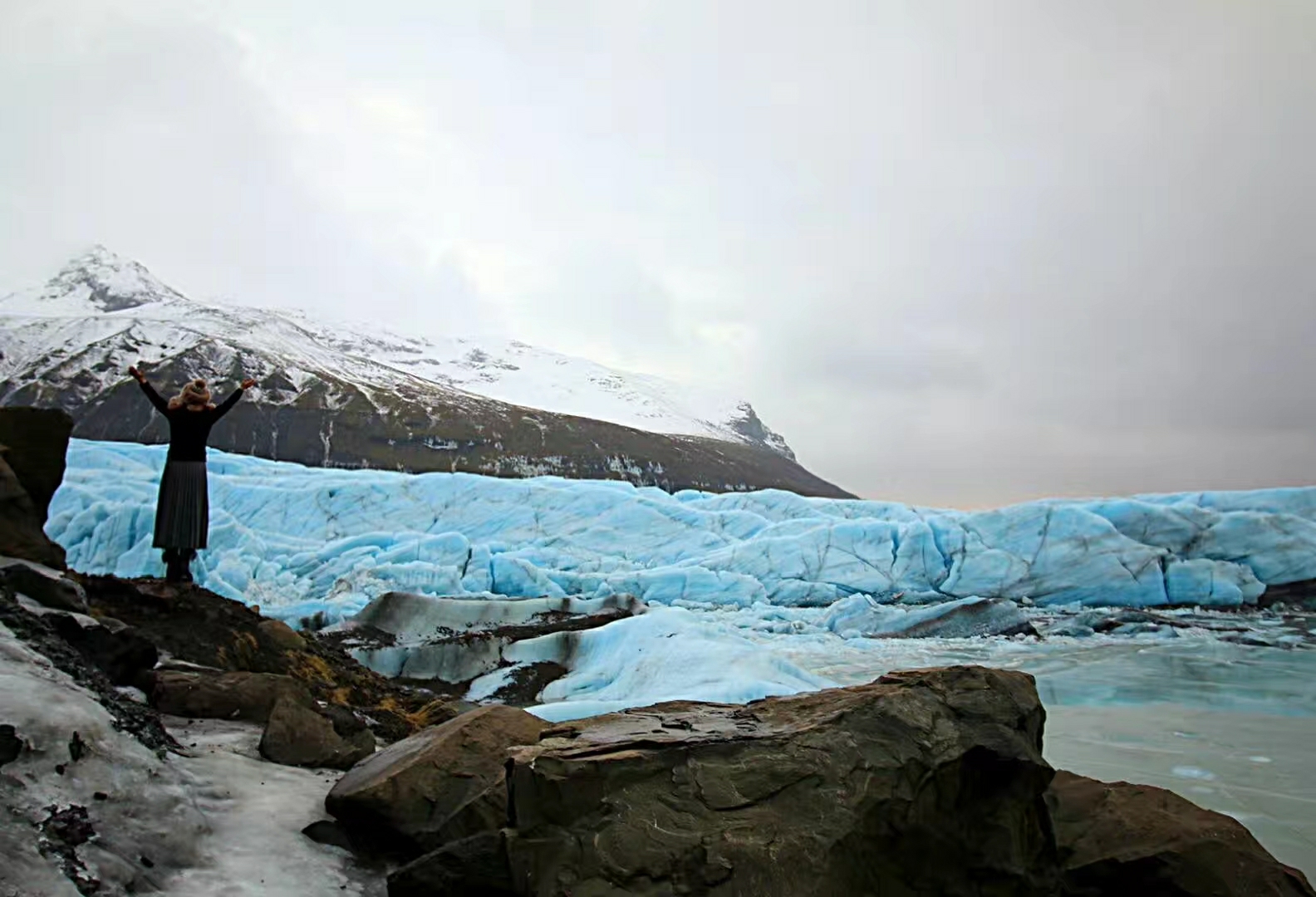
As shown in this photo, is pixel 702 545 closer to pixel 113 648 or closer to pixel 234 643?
pixel 234 643

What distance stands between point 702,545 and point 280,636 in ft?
66.0

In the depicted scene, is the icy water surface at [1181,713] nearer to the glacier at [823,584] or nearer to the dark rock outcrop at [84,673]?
the glacier at [823,584]

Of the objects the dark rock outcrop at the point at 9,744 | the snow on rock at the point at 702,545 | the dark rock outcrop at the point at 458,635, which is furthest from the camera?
the snow on rock at the point at 702,545

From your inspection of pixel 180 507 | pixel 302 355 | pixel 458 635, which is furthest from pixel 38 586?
pixel 302 355

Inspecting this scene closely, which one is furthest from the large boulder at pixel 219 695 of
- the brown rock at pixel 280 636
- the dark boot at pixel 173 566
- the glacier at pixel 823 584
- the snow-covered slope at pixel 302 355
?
the snow-covered slope at pixel 302 355

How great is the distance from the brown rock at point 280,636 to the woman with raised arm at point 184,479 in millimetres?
698

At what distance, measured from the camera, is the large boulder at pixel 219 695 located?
13.8 ft

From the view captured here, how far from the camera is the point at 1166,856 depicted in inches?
151

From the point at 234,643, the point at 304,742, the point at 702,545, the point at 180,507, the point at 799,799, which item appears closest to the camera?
the point at 799,799

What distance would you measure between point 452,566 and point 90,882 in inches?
714

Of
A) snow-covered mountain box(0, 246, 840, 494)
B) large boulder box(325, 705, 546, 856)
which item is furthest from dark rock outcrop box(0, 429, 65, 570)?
snow-covered mountain box(0, 246, 840, 494)

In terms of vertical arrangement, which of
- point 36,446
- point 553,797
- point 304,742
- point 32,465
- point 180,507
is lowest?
point 304,742

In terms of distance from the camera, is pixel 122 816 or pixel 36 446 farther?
pixel 36 446

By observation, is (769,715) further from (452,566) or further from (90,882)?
(452,566)
